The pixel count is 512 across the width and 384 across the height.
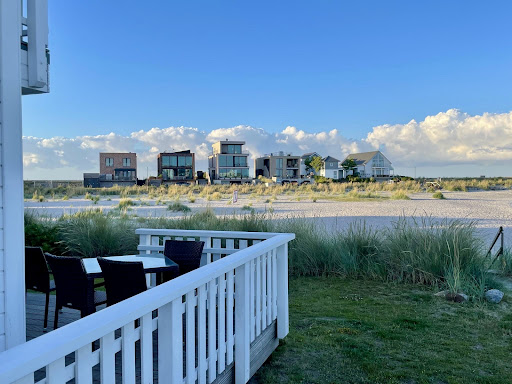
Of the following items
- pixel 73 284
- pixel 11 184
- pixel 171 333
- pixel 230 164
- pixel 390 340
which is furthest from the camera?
pixel 230 164

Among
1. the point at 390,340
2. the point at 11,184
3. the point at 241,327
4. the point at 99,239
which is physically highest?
the point at 11,184

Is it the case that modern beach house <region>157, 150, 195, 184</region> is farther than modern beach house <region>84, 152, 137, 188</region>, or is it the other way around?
modern beach house <region>84, 152, 137, 188</region>

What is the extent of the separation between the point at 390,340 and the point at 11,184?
4095 millimetres

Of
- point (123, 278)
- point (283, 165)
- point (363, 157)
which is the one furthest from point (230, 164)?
point (123, 278)

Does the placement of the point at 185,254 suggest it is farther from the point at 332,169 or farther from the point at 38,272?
the point at 332,169

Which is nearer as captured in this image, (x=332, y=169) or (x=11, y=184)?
(x=11, y=184)

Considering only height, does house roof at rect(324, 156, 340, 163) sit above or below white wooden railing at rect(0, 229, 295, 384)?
above

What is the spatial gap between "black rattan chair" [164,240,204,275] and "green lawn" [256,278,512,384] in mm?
1346

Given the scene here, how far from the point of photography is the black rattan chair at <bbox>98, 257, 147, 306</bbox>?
11.0 ft

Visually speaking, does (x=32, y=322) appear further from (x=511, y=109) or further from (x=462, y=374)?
(x=511, y=109)

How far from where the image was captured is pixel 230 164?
66188mm

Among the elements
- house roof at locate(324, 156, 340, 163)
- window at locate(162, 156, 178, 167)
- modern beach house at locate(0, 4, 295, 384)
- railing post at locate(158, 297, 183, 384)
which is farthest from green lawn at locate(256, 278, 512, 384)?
house roof at locate(324, 156, 340, 163)

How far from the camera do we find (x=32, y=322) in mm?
4355

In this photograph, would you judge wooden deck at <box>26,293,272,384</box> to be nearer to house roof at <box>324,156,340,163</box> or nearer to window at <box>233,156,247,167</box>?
window at <box>233,156,247,167</box>
